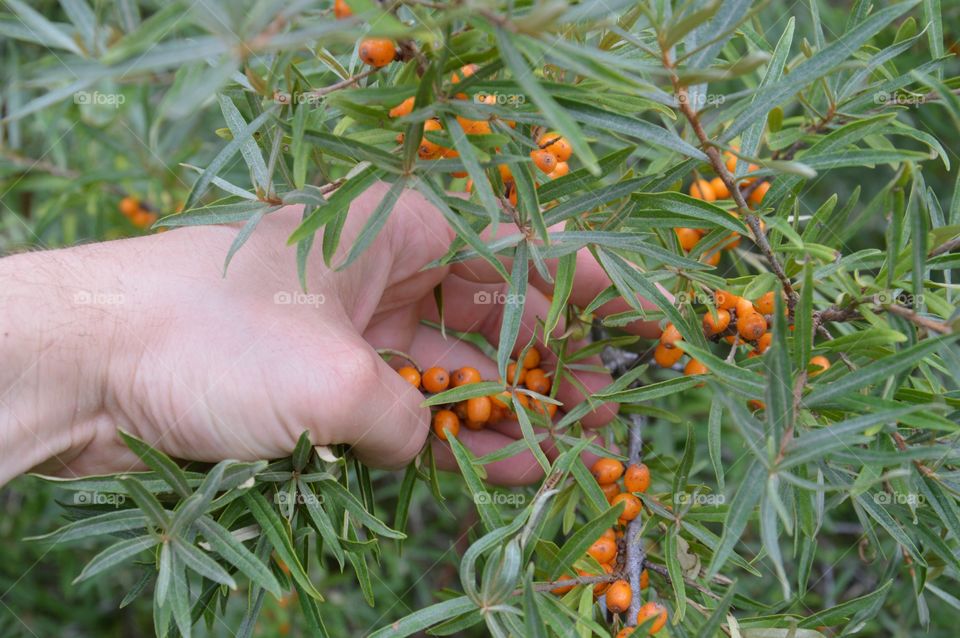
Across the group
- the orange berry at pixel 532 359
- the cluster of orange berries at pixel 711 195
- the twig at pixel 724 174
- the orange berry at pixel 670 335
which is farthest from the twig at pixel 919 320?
the orange berry at pixel 532 359

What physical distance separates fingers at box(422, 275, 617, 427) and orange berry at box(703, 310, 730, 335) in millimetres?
340

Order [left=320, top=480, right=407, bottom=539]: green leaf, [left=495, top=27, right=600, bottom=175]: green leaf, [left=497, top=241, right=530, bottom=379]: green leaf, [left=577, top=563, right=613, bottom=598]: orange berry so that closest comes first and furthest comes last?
[left=495, top=27, right=600, bottom=175]: green leaf
[left=497, top=241, right=530, bottom=379]: green leaf
[left=320, top=480, right=407, bottom=539]: green leaf
[left=577, top=563, right=613, bottom=598]: orange berry

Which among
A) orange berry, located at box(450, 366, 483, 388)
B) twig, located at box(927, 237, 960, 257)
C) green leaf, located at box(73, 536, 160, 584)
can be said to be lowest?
orange berry, located at box(450, 366, 483, 388)

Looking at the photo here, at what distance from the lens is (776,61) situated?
136 cm

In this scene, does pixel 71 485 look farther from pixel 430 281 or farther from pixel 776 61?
pixel 776 61

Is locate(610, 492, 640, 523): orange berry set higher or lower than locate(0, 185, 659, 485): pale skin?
lower

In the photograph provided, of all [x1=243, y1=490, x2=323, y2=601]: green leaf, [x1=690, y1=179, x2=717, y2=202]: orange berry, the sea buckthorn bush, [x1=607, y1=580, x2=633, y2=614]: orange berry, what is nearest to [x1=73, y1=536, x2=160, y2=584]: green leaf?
the sea buckthorn bush

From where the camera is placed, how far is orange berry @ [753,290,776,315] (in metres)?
1.35

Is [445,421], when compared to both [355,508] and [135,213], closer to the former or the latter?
[355,508]

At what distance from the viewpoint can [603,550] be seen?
1.46 metres

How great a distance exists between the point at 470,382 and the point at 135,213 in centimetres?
163

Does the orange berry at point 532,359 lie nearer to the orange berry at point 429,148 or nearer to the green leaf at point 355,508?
the green leaf at point 355,508

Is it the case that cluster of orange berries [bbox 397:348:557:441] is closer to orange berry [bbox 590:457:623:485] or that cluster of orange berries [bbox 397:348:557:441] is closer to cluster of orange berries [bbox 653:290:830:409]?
orange berry [bbox 590:457:623:485]

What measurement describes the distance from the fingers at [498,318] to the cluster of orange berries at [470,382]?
61 mm
